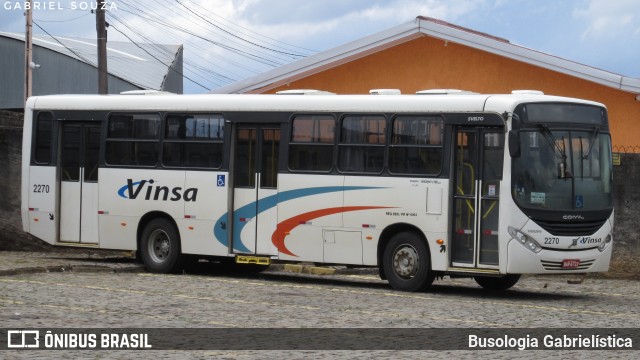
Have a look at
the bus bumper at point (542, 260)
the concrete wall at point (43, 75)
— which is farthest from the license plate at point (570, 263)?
the concrete wall at point (43, 75)

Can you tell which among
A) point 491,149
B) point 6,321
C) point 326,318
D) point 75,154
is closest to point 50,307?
point 6,321

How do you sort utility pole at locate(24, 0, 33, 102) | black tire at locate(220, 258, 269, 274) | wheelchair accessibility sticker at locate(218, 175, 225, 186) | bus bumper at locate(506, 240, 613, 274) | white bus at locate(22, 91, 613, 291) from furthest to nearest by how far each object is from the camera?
utility pole at locate(24, 0, 33, 102), black tire at locate(220, 258, 269, 274), wheelchair accessibility sticker at locate(218, 175, 225, 186), white bus at locate(22, 91, 613, 291), bus bumper at locate(506, 240, 613, 274)

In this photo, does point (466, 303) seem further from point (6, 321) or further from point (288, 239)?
point (6, 321)

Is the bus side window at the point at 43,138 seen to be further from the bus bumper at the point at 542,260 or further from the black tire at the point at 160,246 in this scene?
the bus bumper at the point at 542,260

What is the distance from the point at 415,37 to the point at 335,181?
10968 mm

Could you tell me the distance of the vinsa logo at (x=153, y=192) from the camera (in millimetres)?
22828

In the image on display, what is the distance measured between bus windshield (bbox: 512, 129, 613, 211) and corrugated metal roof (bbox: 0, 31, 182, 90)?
46.9 metres

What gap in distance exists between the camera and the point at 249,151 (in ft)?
73.2

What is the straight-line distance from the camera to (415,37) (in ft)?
103

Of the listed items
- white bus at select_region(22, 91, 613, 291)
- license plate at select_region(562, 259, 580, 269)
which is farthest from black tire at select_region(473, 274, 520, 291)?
license plate at select_region(562, 259, 580, 269)

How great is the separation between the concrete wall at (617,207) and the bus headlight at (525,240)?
6688 mm

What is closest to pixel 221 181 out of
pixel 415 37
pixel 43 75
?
pixel 415 37

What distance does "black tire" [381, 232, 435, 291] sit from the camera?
784 inches

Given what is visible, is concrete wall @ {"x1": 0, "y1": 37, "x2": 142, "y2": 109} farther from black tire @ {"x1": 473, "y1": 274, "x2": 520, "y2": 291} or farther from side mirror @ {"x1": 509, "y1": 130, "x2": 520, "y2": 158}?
side mirror @ {"x1": 509, "y1": 130, "x2": 520, "y2": 158}
